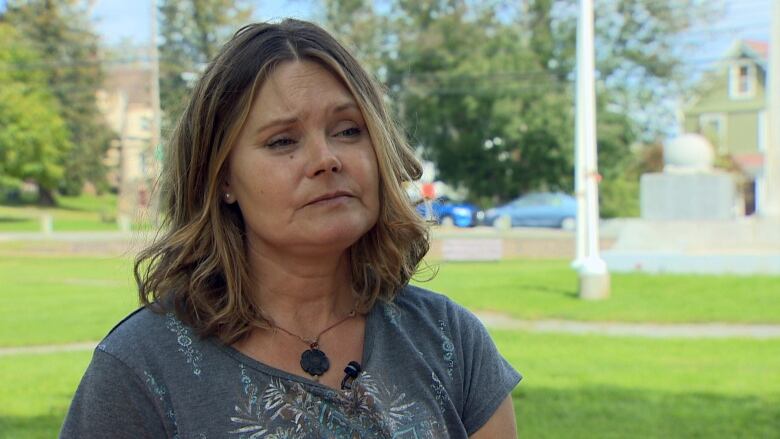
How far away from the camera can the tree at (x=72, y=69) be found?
2436 inches

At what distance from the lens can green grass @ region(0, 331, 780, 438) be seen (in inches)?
255

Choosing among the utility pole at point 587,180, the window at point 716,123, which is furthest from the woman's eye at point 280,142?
the window at point 716,123

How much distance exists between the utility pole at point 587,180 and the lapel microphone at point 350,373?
493 inches

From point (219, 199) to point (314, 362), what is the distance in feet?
1.38

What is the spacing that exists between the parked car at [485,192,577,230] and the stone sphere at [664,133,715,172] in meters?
17.7

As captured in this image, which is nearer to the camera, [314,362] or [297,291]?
[314,362]

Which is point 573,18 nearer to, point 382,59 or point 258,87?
point 382,59

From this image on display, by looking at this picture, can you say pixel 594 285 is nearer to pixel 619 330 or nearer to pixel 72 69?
pixel 619 330

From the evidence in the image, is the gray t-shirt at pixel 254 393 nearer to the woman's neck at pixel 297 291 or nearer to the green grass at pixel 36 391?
the woman's neck at pixel 297 291

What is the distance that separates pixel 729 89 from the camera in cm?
5141

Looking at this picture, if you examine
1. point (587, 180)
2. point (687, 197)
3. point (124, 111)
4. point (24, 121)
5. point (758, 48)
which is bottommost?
point (687, 197)

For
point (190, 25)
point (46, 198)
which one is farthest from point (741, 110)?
point (46, 198)

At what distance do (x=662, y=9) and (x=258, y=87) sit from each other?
46503 millimetres

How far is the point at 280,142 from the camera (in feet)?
6.75
